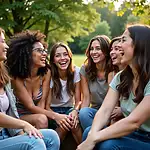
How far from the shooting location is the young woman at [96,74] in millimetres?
3916

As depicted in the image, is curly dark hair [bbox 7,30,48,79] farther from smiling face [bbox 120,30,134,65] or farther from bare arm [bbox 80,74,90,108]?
smiling face [bbox 120,30,134,65]

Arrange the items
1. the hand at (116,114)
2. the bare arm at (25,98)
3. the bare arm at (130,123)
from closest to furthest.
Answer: the bare arm at (130,123), the hand at (116,114), the bare arm at (25,98)

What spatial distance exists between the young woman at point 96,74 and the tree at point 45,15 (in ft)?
29.3

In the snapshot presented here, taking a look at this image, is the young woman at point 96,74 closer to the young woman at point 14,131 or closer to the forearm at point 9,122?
the young woman at point 14,131

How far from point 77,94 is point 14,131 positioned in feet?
4.15

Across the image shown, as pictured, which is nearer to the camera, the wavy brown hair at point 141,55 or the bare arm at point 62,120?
the wavy brown hair at point 141,55

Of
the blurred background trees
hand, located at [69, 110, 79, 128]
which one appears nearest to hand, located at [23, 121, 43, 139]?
hand, located at [69, 110, 79, 128]

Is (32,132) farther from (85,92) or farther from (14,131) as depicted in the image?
(85,92)

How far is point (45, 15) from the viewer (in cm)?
1266

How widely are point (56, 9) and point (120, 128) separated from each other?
1228cm

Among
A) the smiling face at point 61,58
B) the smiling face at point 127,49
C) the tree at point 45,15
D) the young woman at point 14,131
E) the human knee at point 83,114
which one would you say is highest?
the tree at point 45,15

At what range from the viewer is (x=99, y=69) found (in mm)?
3988

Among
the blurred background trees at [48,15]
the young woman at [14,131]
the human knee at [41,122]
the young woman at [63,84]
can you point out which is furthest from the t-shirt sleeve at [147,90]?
the blurred background trees at [48,15]

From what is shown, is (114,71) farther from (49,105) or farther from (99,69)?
(49,105)
